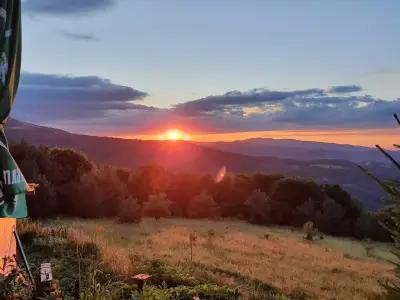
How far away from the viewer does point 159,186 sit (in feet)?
123

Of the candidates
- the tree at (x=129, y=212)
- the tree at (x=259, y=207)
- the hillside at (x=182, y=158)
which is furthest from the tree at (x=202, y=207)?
the tree at (x=129, y=212)

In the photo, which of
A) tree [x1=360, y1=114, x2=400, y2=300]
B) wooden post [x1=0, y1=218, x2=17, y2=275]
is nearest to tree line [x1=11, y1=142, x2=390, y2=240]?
wooden post [x1=0, y1=218, x2=17, y2=275]

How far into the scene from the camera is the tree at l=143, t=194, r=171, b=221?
3341 centimetres

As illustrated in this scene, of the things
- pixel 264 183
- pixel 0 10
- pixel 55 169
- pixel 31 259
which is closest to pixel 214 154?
pixel 264 183

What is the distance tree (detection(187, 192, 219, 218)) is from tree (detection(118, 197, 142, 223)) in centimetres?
543

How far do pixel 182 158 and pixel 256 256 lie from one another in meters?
26.9

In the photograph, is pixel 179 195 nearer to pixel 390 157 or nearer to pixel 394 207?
pixel 394 207

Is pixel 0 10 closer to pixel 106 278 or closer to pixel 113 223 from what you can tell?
pixel 106 278

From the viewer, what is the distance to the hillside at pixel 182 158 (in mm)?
41906

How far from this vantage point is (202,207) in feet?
116

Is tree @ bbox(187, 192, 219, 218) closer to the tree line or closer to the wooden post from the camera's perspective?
the tree line

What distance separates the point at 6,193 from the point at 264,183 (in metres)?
34.7

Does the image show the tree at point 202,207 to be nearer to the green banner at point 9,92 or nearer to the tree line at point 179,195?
the tree line at point 179,195

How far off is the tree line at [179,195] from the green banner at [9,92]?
21.5 m
